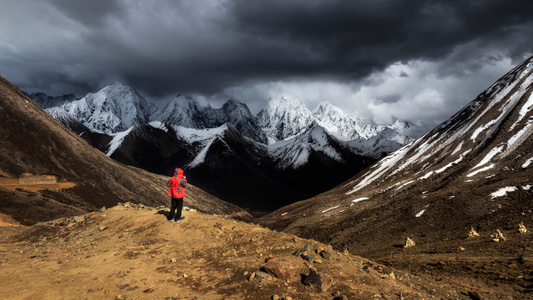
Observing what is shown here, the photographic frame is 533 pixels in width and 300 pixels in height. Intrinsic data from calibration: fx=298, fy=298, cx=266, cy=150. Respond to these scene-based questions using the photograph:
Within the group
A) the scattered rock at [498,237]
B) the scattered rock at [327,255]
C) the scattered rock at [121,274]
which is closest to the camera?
the scattered rock at [121,274]

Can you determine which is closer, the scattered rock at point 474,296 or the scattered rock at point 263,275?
the scattered rock at point 263,275

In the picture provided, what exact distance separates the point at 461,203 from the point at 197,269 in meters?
42.1

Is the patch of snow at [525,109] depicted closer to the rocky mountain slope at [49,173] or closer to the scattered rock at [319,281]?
the scattered rock at [319,281]

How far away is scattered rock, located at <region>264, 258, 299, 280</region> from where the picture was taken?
1156 centimetres

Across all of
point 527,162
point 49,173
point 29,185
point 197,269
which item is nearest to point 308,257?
point 197,269

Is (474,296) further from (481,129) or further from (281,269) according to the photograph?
(481,129)

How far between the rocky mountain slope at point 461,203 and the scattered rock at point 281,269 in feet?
39.2

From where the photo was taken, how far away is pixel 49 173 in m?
84.8

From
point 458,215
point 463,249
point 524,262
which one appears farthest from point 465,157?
point 524,262

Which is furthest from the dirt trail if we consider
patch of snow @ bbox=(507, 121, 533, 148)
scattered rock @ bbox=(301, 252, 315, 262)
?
patch of snow @ bbox=(507, 121, 533, 148)

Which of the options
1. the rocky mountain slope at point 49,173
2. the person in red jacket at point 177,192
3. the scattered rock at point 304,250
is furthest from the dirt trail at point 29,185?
the scattered rock at point 304,250

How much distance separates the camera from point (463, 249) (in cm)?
2520

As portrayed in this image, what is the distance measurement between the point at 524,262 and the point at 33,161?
4380 inches

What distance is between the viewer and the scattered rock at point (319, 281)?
36.1 ft
